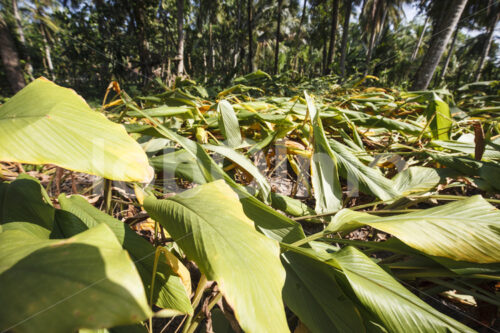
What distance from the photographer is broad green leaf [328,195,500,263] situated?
0.22 m

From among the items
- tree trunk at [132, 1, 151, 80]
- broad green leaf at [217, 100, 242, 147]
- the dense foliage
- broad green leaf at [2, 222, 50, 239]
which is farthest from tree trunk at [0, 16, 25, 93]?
broad green leaf at [2, 222, 50, 239]

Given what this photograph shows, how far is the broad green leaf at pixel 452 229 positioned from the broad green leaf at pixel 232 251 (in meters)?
0.12

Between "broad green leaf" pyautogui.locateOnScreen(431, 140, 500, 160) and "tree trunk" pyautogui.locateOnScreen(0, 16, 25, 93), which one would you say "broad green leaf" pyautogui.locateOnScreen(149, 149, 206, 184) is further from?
"tree trunk" pyautogui.locateOnScreen(0, 16, 25, 93)

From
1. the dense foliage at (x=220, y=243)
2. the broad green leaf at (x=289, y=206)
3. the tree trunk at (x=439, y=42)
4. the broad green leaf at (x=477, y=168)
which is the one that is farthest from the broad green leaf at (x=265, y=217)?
the tree trunk at (x=439, y=42)

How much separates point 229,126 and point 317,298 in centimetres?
41

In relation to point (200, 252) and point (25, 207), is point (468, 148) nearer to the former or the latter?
point (200, 252)

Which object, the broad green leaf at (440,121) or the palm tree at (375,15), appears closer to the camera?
the broad green leaf at (440,121)

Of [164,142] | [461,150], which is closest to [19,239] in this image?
[164,142]

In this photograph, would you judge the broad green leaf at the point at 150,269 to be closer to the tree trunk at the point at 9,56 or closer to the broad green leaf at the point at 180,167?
the broad green leaf at the point at 180,167

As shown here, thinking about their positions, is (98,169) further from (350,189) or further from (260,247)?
(350,189)

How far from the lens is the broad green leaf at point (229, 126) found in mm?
522

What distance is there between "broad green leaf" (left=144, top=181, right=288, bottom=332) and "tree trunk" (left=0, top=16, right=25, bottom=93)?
4169 mm

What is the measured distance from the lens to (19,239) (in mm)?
169

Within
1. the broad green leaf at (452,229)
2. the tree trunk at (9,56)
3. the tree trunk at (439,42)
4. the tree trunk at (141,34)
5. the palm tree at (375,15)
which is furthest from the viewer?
the palm tree at (375,15)
